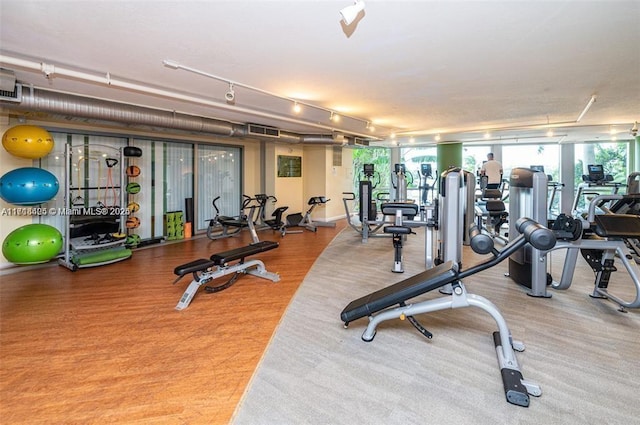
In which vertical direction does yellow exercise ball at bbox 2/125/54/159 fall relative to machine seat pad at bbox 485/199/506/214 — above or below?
above

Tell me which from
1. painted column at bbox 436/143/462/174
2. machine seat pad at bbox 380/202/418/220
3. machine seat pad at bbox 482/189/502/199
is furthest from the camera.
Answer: painted column at bbox 436/143/462/174

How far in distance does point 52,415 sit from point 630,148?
12311mm

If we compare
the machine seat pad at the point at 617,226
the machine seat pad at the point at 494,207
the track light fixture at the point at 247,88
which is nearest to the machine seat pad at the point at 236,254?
the track light fixture at the point at 247,88

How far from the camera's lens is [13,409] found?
1.75 metres

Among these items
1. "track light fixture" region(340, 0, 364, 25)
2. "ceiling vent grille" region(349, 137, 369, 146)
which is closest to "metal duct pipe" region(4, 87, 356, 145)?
"ceiling vent grille" region(349, 137, 369, 146)

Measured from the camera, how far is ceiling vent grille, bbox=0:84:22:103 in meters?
3.21

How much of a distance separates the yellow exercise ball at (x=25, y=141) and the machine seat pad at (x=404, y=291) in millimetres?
4219

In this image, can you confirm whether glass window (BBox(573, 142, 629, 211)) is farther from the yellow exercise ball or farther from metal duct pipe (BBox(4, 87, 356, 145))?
the yellow exercise ball

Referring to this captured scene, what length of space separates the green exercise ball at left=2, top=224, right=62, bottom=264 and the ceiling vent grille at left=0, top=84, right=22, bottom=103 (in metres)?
1.54

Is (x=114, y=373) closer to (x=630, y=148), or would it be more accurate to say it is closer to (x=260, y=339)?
(x=260, y=339)

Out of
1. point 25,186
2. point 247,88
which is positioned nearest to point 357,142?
point 247,88

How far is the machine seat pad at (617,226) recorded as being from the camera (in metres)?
2.79

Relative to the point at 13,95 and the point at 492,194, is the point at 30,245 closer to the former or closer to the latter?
the point at 13,95

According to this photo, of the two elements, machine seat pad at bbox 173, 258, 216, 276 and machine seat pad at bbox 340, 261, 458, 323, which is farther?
machine seat pad at bbox 173, 258, 216, 276
